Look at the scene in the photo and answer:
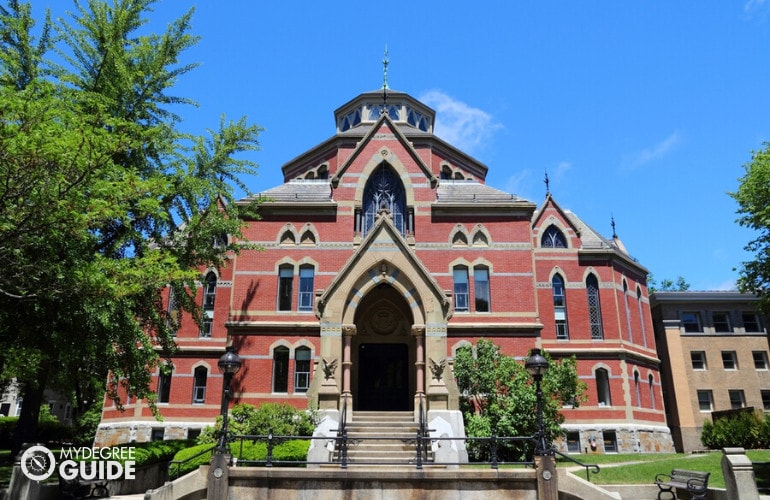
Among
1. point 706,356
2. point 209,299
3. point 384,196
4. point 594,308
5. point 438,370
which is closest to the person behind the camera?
point 438,370

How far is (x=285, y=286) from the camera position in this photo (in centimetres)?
2630

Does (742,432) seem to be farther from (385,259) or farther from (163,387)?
(163,387)

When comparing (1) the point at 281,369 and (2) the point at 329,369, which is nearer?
(2) the point at 329,369

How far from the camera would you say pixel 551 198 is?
30.8 metres

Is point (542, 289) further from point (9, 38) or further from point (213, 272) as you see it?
point (9, 38)

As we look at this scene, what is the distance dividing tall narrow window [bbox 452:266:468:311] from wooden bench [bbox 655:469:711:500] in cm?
1210

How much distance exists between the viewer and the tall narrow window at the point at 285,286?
26.0 m

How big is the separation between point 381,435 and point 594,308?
16614 mm

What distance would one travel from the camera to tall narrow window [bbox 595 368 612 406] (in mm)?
28234

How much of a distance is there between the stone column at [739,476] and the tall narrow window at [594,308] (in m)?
15.6

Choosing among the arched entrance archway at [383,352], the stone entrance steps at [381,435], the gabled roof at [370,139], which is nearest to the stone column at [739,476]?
the stone entrance steps at [381,435]

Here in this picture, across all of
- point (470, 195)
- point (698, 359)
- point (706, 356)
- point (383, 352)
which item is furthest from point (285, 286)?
point (706, 356)

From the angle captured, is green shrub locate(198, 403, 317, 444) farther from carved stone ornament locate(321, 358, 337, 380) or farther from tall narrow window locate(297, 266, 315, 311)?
tall narrow window locate(297, 266, 315, 311)

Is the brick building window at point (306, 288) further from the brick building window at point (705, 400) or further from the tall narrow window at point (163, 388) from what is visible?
the brick building window at point (705, 400)
